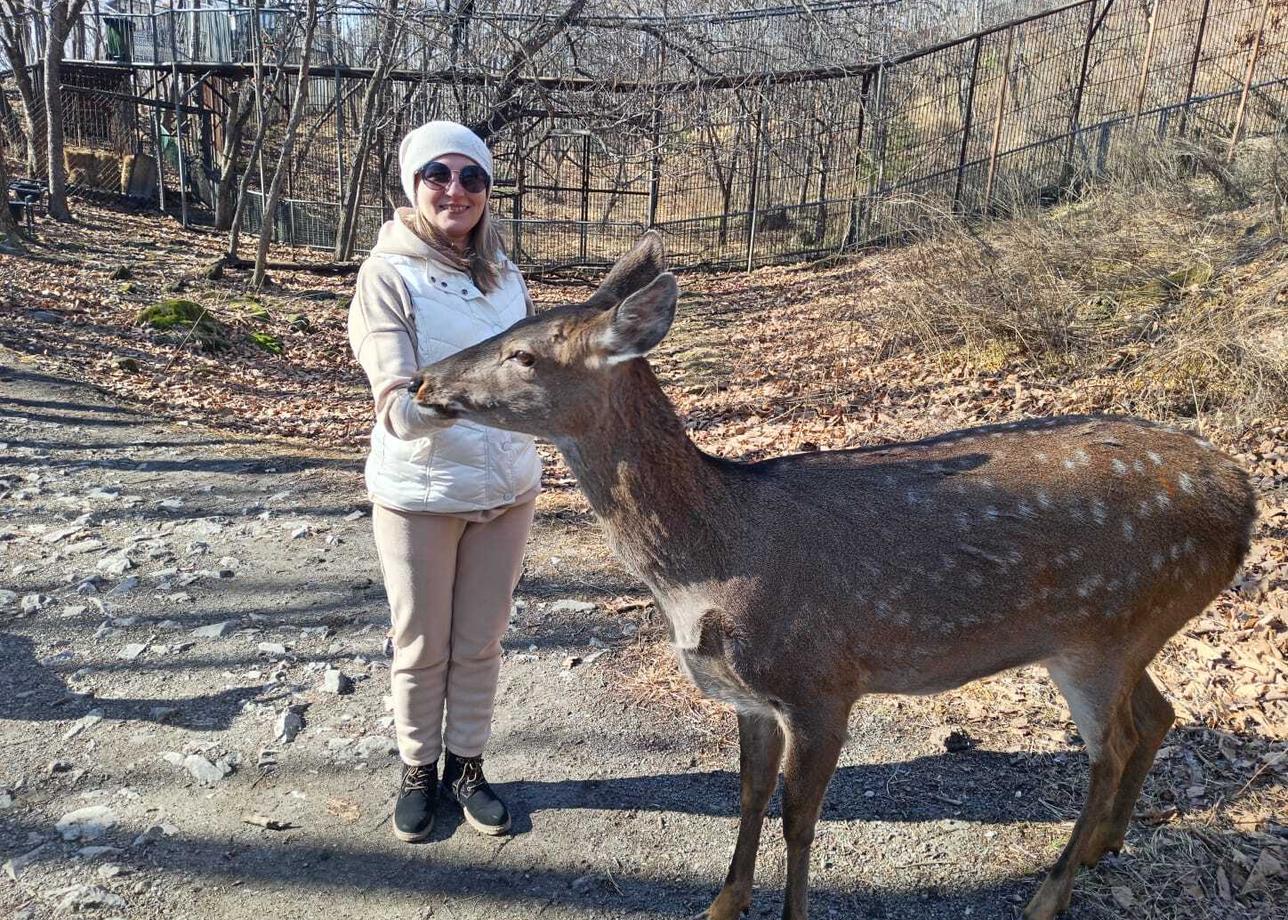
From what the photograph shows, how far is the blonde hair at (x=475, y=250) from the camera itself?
11.5 feet

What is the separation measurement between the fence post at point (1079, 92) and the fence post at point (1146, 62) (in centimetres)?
60

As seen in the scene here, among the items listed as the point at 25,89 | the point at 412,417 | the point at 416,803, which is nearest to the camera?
the point at 412,417

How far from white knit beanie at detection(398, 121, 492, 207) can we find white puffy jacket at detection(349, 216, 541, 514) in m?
0.20

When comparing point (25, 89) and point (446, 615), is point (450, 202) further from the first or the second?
point (25, 89)

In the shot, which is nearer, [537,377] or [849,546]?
[537,377]

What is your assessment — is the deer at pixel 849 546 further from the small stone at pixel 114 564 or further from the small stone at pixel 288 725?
the small stone at pixel 114 564

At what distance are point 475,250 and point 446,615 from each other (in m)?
1.38

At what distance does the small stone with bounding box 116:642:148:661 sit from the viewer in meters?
5.05

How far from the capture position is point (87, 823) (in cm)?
382

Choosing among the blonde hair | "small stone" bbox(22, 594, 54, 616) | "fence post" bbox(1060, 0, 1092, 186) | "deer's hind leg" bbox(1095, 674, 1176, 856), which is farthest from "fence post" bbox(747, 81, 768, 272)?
"deer's hind leg" bbox(1095, 674, 1176, 856)

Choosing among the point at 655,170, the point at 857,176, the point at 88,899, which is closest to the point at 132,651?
the point at 88,899

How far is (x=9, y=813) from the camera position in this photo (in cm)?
386

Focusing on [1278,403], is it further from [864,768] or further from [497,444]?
[497,444]

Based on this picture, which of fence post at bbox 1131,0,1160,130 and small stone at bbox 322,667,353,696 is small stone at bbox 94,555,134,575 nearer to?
small stone at bbox 322,667,353,696
